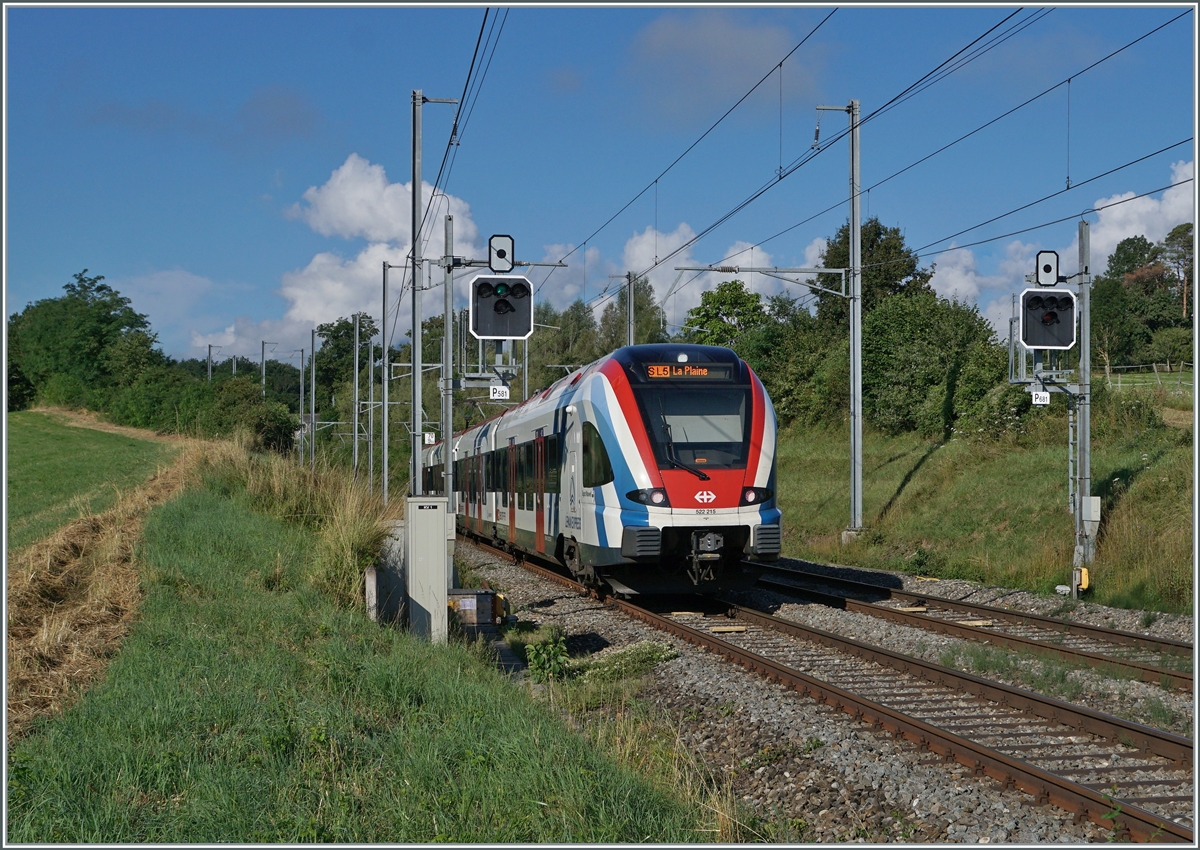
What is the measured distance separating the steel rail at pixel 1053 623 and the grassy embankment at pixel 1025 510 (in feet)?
6.60

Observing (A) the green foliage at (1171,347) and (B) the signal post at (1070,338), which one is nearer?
(B) the signal post at (1070,338)

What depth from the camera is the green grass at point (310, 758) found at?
4910 mm

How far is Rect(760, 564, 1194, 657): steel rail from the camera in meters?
11.2

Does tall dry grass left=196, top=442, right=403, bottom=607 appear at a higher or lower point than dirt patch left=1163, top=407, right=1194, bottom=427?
lower

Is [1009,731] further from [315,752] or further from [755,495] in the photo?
[755,495]

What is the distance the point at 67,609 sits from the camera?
10391 mm

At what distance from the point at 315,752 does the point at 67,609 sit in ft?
19.0

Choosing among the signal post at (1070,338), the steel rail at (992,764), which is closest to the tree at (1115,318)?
the signal post at (1070,338)

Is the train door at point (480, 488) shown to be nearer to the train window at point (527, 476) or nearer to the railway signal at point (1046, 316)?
the train window at point (527, 476)

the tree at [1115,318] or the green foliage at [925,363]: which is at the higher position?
the tree at [1115,318]

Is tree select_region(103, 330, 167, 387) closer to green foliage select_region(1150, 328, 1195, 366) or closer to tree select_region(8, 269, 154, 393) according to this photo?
tree select_region(8, 269, 154, 393)

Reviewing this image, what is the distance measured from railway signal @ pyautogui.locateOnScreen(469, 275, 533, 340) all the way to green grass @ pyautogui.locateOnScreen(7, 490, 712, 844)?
4.58 m

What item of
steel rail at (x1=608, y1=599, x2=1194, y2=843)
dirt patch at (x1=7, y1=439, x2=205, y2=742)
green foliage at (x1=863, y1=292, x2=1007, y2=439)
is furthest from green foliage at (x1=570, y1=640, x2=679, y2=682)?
green foliage at (x1=863, y1=292, x2=1007, y2=439)

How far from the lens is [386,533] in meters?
13.7
